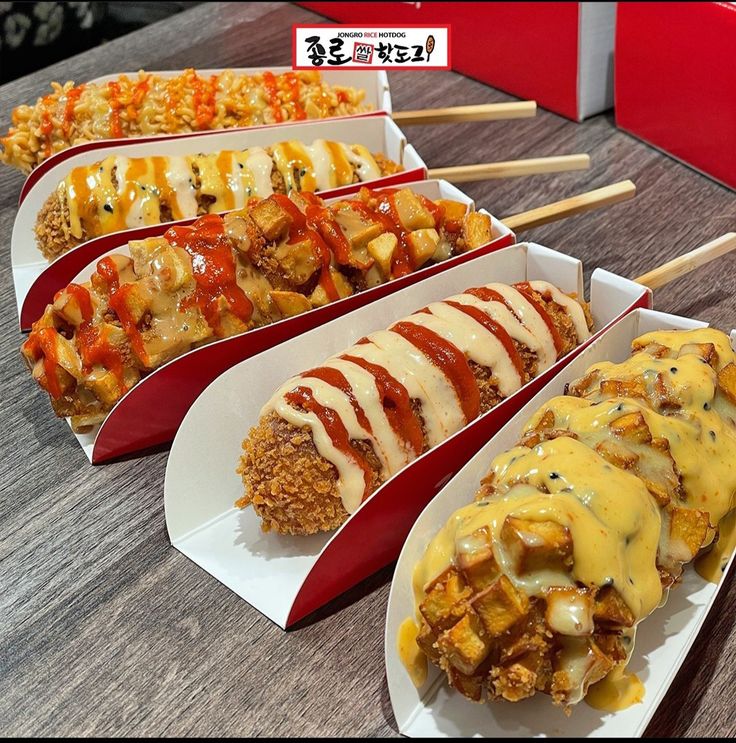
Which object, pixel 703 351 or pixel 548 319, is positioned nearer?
pixel 703 351

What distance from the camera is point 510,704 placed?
6.54 feet

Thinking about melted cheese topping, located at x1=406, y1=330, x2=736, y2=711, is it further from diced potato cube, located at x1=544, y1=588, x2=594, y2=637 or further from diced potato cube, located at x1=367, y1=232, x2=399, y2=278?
diced potato cube, located at x1=367, y1=232, x2=399, y2=278

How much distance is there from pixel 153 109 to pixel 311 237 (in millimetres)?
1307

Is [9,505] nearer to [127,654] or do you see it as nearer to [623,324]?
[127,654]

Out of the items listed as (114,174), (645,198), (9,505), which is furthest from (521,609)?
(645,198)

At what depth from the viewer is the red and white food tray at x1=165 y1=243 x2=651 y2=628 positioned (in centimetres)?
225

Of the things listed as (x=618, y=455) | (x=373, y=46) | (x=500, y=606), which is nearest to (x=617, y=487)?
(x=618, y=455)

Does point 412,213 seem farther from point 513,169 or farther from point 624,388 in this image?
point 624,388

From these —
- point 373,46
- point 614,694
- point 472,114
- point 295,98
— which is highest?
point 373,46

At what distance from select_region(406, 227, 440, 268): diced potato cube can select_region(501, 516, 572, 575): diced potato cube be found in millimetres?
1380

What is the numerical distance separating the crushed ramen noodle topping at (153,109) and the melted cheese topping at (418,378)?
1.51 m

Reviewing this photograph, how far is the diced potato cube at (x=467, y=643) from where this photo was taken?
1779 millimetres

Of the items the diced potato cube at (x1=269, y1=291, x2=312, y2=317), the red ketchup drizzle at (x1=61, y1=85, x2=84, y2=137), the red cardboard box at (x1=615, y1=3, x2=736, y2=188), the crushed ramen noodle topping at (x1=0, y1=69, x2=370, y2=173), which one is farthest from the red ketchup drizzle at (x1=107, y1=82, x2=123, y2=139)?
the red cardboard box at (x1=615, y1=3, x2=736, y2=188)

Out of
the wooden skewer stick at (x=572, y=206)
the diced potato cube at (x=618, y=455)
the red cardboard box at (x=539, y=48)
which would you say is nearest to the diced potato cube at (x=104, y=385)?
the diced potato cube at (x=618, y=455)
